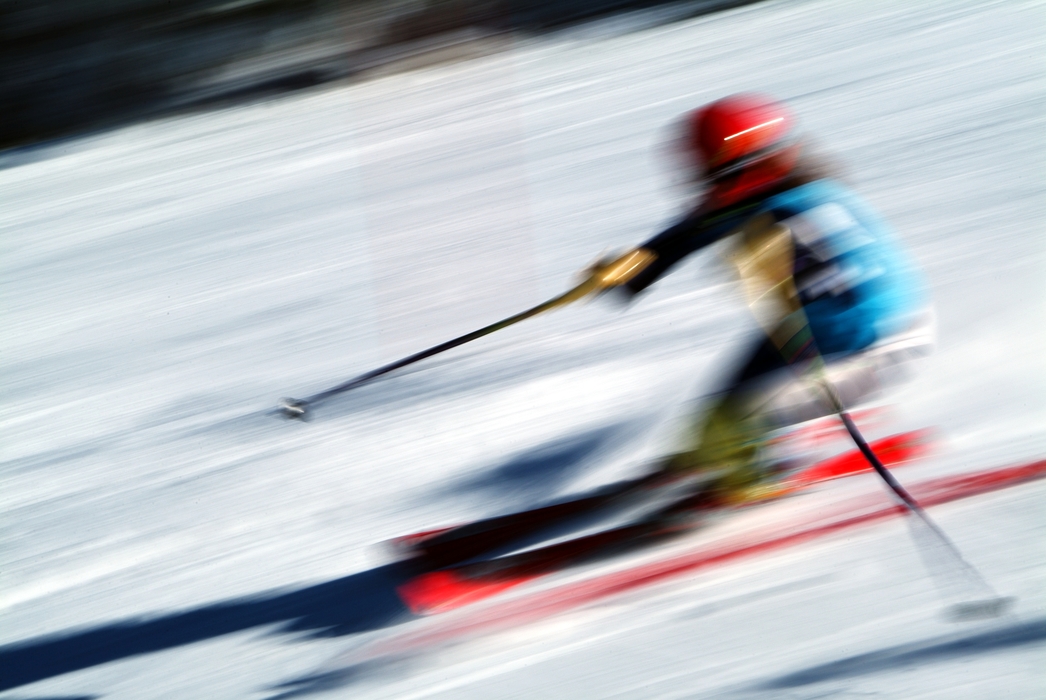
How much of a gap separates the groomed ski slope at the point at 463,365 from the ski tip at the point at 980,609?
2cm

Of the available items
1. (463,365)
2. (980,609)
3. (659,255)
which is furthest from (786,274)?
(463,365)

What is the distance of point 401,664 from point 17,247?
3296mm

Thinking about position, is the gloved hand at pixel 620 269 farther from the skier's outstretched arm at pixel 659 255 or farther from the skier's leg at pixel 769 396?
the skier's leg at pixel 769 396

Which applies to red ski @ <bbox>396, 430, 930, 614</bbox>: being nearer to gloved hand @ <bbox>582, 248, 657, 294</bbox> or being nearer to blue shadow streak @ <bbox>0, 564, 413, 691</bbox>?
blue shadow streak @ <bbox>0, 564, 413, 691</bbox>

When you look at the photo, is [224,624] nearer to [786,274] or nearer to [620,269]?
[620,269]

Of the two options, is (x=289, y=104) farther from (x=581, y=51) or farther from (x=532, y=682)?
(x=532, y=682)

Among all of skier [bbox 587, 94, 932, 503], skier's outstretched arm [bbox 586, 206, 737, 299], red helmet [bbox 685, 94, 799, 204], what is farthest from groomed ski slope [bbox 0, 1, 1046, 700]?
red helmet [bbox 685, 94, 799, 204]

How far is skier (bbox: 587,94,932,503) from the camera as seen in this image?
1894 millimetres

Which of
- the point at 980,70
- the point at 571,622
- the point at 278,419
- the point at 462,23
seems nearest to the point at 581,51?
the point at 462,23

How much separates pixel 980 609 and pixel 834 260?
0.71 meters

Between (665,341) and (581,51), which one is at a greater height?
(581,51)

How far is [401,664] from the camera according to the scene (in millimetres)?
1932

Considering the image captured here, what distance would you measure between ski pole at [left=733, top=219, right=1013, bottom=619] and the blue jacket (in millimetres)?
22

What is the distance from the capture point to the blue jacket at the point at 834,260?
1886 millimetres
